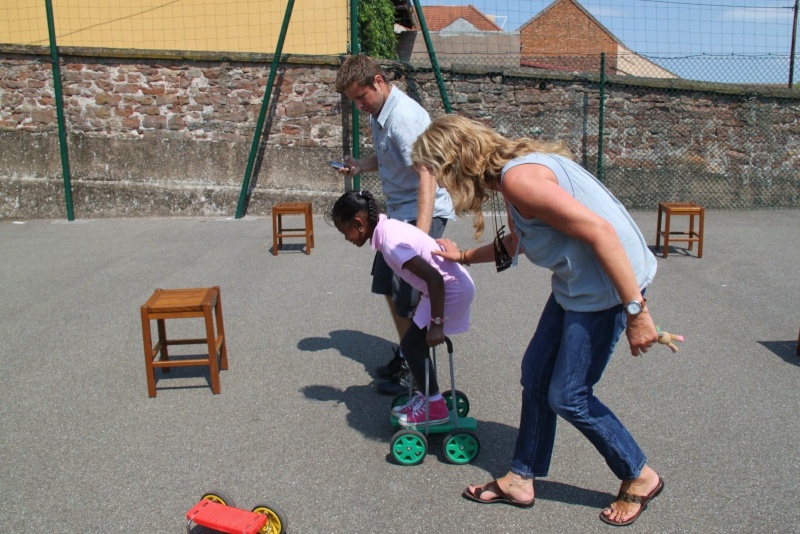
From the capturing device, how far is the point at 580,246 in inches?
112

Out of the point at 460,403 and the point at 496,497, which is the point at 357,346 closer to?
the point at 460,403

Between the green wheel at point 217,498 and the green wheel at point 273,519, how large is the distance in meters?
0.17

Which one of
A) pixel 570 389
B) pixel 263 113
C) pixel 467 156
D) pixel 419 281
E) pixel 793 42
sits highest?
pixel 793 42

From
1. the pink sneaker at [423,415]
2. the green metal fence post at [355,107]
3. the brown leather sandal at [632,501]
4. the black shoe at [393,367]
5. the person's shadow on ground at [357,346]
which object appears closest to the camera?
the brown leather sandal at [632,501]

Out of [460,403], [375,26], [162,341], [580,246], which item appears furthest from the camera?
[375,26]

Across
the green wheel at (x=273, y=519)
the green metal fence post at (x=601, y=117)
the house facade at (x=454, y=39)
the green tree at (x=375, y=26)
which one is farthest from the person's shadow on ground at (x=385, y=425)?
the house facade at (x=454, y=39)

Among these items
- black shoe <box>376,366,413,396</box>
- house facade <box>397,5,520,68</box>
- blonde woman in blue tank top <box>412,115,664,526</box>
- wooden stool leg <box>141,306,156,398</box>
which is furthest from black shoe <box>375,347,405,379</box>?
house facade <box>397,5,520,68</box>

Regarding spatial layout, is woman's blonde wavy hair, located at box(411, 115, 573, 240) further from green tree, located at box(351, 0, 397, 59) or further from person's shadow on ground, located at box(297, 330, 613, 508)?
green tree, located at box(351, 0, 397, 59)

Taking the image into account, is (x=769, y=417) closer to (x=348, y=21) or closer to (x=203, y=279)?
(x=203, y=279)

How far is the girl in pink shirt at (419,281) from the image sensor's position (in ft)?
11.3

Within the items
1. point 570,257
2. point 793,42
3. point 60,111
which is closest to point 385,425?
point 570,257

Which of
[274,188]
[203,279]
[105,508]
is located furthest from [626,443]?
[274,188]

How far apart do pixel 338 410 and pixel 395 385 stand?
40 centimetres

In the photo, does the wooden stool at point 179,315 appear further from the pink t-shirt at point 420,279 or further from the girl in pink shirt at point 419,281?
the pink t-shirt at point 420,279
